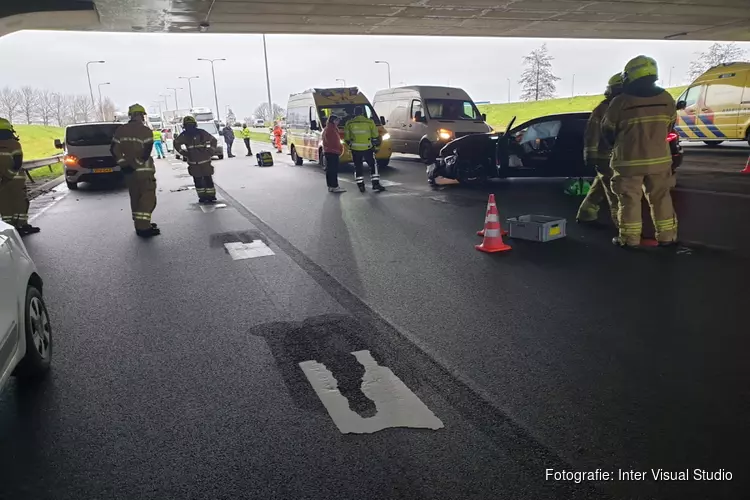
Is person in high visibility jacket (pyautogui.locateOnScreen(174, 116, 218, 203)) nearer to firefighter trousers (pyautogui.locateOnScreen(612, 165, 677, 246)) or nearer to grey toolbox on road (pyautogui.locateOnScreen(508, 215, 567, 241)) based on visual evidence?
grey toolbox on road (pyautogui.locateOnScreen(508, 215, 567, 241))

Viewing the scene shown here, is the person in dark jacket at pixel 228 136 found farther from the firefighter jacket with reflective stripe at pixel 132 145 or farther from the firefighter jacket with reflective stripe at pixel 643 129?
the firefighter jacket with reflective stripe at pixel 643 129

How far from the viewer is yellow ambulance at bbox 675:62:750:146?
1661 centimetres

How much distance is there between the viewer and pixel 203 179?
12312 mm

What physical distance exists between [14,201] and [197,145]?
135 inches

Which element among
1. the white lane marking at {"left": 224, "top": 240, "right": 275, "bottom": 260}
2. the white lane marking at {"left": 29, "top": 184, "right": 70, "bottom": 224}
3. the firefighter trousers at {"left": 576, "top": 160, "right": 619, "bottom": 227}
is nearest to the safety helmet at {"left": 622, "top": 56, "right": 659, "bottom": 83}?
the firefighter trousers at {"left": 576, "top": 160, "right": 619, "bottom": 227}

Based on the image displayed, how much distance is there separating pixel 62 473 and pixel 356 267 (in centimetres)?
414

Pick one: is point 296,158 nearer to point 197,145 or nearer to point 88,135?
point 88,135

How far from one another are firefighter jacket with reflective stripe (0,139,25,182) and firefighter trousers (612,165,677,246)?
9.35m

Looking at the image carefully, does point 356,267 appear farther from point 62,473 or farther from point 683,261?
point 62,473

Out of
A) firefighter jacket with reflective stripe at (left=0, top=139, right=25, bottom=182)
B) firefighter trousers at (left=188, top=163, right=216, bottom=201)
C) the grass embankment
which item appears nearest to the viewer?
firefighter jacket with reflective stripe at (left=0, top=139, right=25, bottom=182)

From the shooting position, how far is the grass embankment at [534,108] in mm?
47375

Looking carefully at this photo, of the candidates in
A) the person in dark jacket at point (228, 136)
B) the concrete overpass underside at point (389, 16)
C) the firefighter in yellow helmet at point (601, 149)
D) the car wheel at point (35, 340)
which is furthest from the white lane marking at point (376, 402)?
the person in dark jacket at point (228, 136)

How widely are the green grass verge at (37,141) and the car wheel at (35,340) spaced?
108 ft

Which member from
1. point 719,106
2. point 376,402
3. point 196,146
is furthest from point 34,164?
point 719,106
